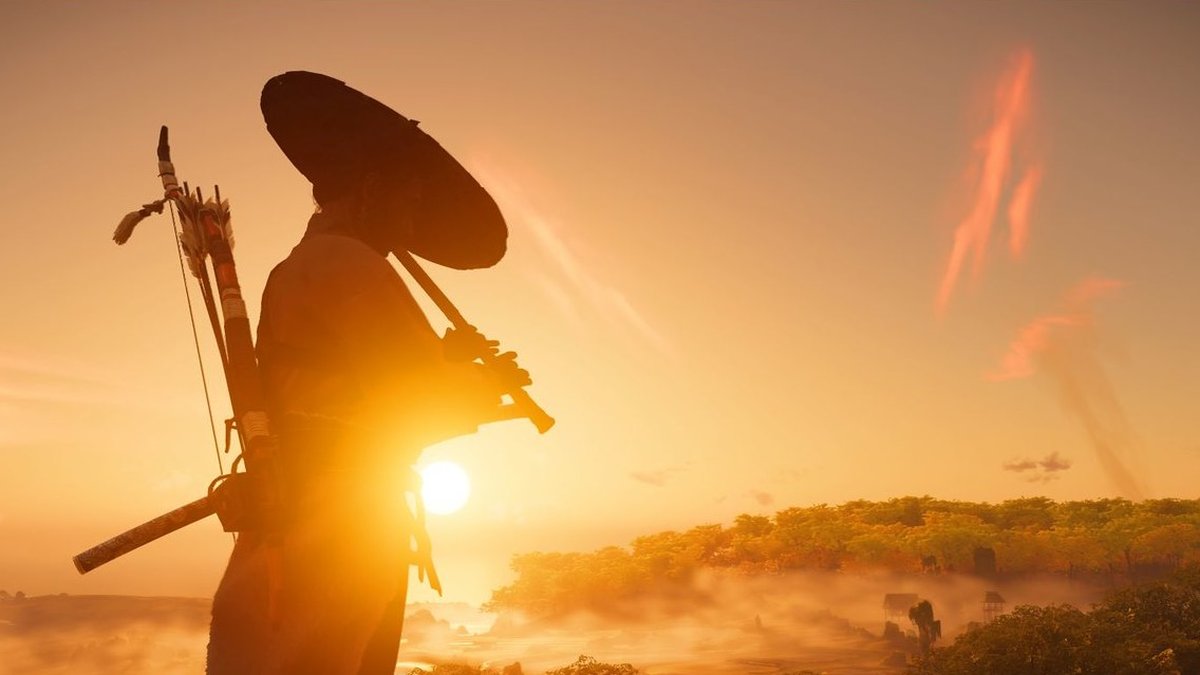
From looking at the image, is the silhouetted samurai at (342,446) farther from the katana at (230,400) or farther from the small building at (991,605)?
the small building at (991,605)

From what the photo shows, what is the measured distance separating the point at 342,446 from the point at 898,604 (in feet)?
255

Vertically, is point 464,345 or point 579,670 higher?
point 464,345

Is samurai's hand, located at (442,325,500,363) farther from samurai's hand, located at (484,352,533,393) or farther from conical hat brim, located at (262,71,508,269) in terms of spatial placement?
conical hat brim, located at (262,71,508,269)

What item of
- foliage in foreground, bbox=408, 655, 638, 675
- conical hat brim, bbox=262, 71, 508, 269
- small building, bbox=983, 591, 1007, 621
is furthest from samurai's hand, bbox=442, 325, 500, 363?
small building, bbox=983, 591, 1007, 621

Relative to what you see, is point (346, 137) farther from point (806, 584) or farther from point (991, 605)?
point (806, 584)

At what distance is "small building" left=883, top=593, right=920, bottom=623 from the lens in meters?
71.8

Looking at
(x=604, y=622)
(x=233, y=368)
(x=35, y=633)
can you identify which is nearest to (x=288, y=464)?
(x=233, y=368)

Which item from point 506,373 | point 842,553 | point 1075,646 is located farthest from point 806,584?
point 506,373

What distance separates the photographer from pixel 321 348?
12.4 feet

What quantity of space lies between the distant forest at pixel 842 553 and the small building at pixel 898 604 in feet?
16.4

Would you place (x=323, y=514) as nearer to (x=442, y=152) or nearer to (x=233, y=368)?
(x=233, y=368)

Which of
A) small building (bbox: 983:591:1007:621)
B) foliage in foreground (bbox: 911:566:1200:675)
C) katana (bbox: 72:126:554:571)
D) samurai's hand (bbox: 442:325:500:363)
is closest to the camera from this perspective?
katana (bbox: 72:126:554:571)

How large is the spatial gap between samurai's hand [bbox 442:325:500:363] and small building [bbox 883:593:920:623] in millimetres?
76147

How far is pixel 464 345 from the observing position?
394 centimetres
